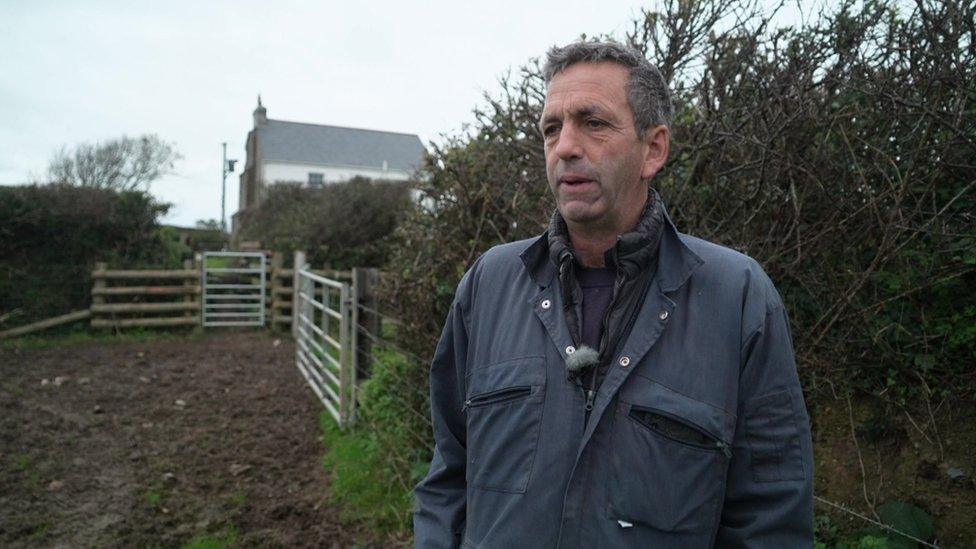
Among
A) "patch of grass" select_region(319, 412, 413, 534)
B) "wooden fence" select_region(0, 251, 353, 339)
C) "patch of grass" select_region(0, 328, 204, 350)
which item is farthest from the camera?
"wooden fence" select_region(0, 251, 353, 339)

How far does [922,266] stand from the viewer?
2.62m

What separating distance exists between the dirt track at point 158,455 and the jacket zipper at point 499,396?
3077 mm

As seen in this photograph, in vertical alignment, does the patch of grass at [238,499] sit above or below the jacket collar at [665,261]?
below

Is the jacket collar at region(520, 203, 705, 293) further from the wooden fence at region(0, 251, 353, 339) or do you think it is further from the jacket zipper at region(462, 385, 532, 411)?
the wooden fence at region(0, 251, 353, 339)

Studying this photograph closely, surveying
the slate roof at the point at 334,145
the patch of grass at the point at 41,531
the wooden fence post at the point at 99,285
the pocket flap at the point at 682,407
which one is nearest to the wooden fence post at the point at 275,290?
the wooden fence post at the point at 99,285

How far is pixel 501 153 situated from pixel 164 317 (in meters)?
10.7

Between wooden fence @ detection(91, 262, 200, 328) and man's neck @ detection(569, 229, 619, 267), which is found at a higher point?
man's neck @ detection(569, 229, 619, 267)

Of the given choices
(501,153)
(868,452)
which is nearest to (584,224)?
(868,452)

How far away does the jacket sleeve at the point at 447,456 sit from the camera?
1793 millimetres

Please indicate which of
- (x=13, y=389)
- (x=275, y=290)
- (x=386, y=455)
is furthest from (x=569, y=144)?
(x=275, y=290)

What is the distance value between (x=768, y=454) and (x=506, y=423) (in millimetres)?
598

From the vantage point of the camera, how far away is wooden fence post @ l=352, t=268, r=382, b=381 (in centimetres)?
605

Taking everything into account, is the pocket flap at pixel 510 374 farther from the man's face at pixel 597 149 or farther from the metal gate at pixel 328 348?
the metal gate at pixel 328 348

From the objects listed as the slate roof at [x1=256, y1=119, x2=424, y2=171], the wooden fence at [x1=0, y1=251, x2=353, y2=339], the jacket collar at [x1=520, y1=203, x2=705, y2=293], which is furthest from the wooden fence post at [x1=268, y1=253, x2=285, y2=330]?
the slate roof at [x1=256, y1=119, x2=424, y2=171]
